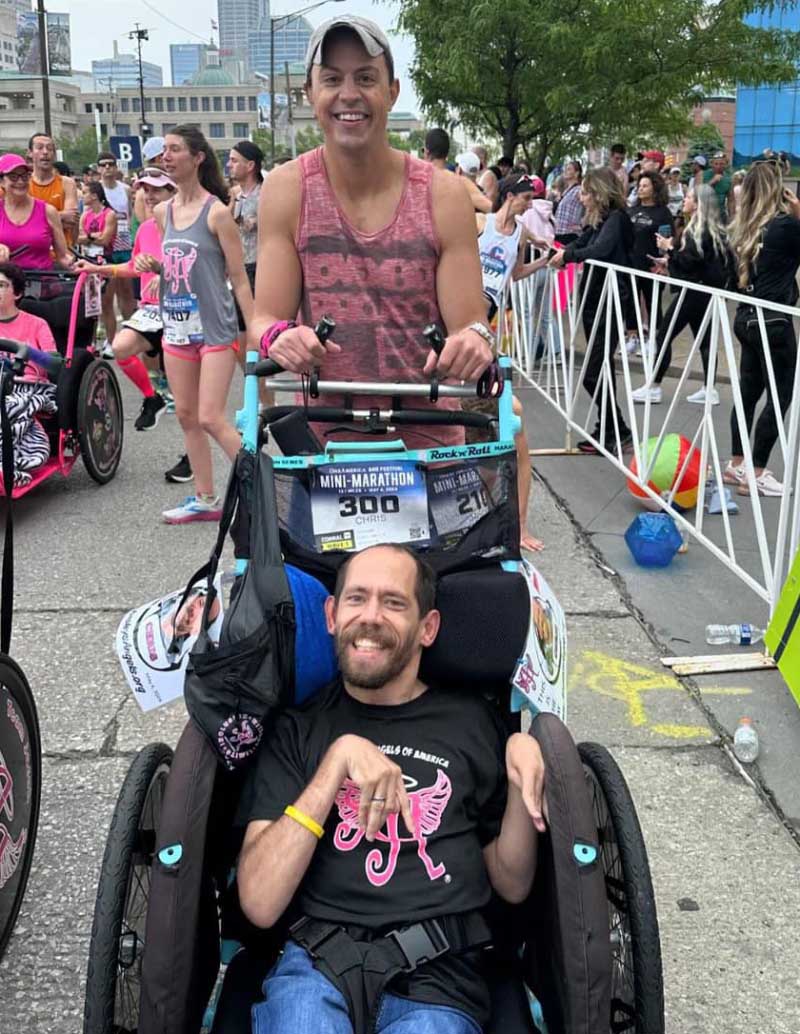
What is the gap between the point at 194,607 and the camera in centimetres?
253

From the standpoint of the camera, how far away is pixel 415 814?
6.96 ft

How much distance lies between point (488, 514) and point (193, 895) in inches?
46.7

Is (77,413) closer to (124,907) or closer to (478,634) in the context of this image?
(478,634)

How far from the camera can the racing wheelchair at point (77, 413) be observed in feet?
20.7

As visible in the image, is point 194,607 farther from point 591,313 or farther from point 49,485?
point 591,313

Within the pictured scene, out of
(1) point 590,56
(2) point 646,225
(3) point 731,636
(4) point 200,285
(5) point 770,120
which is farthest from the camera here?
(5) point 770,120

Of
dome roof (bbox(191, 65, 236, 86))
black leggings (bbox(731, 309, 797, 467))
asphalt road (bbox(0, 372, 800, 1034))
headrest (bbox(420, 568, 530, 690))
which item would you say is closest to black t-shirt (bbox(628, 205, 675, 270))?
black leggings (bbox(731, 309, 797, 467))

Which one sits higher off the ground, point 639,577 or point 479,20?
point 479,20

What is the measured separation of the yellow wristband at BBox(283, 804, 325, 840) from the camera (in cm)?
201

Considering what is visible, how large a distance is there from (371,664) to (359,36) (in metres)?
1.54

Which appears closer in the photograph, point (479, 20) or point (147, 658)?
point (147, 658)

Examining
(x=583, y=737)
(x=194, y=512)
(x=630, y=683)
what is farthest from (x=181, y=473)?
(x=583, y=737)

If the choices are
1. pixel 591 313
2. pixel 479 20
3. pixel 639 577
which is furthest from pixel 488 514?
pixel 479 20

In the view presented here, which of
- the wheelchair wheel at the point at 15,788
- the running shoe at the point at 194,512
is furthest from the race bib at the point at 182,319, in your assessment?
the wheelchair wheel at the point at 15,788
